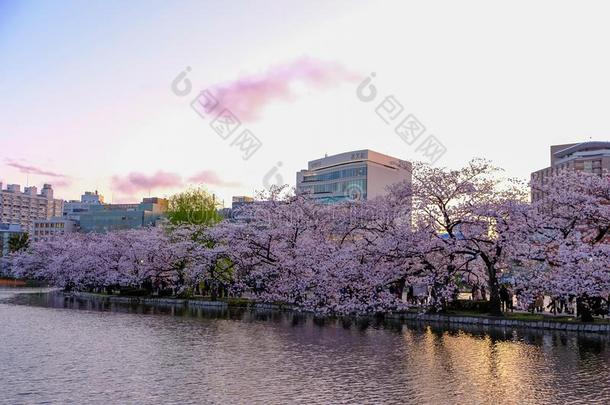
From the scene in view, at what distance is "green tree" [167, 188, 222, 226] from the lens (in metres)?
79.6

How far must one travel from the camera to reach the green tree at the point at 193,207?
261ft

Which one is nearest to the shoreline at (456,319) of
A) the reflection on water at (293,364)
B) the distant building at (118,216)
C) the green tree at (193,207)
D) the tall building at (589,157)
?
the reflection on water at (293,364)

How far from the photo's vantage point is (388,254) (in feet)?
132

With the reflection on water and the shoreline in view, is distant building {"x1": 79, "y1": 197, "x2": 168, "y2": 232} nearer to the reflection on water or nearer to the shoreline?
the shoreline

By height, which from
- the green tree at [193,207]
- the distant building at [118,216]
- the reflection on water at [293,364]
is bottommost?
the reflection on water at [293,364]

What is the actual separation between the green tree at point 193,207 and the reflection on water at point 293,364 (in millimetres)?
43574

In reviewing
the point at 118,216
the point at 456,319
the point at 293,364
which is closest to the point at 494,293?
the point at 456,319

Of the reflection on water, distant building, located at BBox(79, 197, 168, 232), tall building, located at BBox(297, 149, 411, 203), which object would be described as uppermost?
tall building, located at BBox(297, 149, 411, 203)

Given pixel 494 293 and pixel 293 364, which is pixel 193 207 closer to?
pixel 494 293

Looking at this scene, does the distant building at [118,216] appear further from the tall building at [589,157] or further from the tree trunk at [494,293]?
the tree trunk at [494,293]

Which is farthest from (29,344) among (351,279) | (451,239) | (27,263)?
(27,263)

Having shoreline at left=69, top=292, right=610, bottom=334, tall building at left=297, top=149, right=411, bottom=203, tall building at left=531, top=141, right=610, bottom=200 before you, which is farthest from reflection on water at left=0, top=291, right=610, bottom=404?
tall building at left=531, top=141, right=610, bottom=200

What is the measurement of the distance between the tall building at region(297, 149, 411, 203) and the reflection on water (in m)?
109

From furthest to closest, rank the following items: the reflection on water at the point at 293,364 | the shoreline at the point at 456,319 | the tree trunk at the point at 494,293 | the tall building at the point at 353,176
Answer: the tall building at the point at 353,176
the tree trunk at the point at 494,293
the shoreline at the point at 456,319
the reflection on water at the point at 293,364
